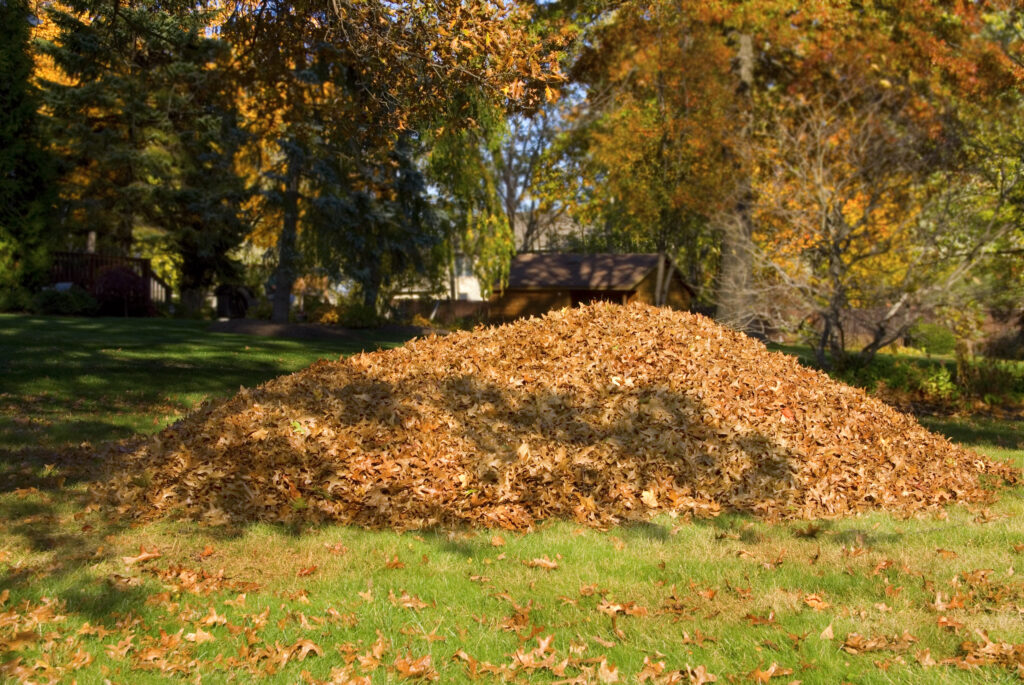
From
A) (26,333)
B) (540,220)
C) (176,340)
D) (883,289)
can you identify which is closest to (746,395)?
(883,289)

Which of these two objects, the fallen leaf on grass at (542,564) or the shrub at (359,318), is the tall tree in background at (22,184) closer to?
the shrub at (359,318)

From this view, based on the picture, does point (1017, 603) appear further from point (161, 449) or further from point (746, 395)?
point (161, 449)

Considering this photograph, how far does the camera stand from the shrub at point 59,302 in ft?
72.1

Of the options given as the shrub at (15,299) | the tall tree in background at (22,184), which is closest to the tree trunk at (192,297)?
the tall tree in background at (22,184)

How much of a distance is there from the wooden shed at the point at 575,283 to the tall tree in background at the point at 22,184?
16758 millimetres

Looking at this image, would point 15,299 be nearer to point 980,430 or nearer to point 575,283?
point 575,283

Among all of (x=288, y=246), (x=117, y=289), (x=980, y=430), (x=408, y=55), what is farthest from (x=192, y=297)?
(x=980, y=430)

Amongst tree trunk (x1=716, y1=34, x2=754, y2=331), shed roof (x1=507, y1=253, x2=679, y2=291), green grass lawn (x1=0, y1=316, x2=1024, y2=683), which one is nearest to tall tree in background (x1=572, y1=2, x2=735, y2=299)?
tree trunk (x1=716, y1=34, x2=754, y2=331)

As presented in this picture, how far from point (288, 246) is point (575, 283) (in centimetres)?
1426

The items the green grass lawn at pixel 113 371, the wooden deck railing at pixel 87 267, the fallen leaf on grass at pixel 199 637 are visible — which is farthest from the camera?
the wooden deck railing at pixel 87 267

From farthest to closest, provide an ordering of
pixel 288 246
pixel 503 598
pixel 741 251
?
pixel 288 246 < pixel 741 251 < pixel 503 598

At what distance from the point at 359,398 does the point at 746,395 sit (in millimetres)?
3828

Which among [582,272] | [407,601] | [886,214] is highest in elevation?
[886,214]

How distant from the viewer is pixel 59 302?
22.0m
